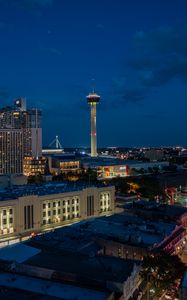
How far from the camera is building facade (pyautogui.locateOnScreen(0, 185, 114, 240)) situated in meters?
30.8

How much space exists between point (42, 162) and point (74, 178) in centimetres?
2233

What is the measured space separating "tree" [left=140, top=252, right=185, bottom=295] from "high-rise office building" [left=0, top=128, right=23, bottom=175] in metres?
65.1

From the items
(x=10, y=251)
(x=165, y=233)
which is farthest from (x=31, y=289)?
(x=165, y=233)

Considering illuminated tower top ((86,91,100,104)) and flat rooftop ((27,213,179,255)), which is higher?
illuminated tower top ((86,91,100,104))

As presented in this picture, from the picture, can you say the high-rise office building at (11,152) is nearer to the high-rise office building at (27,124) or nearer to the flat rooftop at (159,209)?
the high-rise office building at (27,124)

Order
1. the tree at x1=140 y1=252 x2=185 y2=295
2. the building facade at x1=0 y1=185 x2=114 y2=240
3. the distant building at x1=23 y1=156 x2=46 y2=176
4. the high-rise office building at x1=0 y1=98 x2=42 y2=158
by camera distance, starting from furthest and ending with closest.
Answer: the high-rise office building at x1=0 y1=98 x2=42 y2=158
the distant building at x1=23 y1=156 x2=46 y2=176
the building facade at x1=0 y1=185 x2=114 y2=240
the tree at x1=140 y1=252 x2=185 y2=295

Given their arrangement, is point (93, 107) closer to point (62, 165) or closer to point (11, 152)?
point (62, 165)

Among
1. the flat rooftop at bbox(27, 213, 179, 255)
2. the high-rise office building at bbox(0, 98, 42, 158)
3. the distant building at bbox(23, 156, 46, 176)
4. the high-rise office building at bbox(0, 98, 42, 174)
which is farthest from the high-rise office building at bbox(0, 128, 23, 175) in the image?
the flat rooftop at bbox(27, 213, 179, 255)

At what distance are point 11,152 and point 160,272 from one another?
224 ft

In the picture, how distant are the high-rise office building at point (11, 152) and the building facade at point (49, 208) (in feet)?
144

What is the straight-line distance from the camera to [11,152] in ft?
272

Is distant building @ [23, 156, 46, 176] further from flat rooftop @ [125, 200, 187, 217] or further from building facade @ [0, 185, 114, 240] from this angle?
flat rooftop @ [125, 200, 187, 217]

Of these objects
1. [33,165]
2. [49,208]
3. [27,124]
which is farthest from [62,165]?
[49,208]

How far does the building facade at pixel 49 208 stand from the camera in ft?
101
